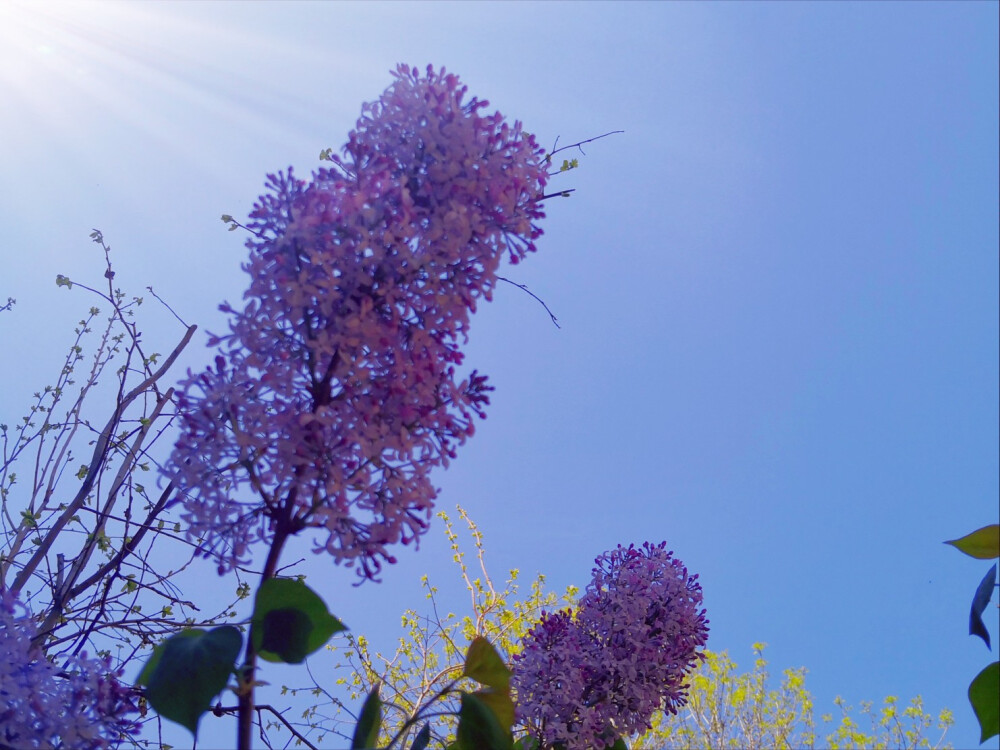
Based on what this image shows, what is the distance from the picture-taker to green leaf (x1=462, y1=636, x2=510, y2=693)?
Result: 1.29m

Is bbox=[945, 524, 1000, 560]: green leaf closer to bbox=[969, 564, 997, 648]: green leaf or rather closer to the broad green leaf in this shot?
bbox=[969, 564, 997, 648]: green leaf

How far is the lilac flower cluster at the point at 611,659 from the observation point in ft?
6.57

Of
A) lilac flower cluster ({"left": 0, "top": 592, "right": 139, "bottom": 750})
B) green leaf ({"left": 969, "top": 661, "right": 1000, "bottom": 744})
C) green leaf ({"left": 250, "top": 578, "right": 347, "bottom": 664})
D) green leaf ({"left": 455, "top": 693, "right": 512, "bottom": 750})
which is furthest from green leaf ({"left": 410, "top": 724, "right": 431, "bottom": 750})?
green leaf ({"left": 969, "top": 661, "right": 1000, "bottom": 744})

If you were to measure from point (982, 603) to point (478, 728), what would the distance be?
0.84 meters

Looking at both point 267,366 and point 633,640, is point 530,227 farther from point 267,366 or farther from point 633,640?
point 633,640

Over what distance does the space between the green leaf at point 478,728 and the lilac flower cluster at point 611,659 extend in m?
0.84

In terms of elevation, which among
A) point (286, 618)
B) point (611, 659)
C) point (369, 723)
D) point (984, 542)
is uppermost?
point (611, 659)

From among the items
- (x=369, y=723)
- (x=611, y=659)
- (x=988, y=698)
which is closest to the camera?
(x=369, y=723)

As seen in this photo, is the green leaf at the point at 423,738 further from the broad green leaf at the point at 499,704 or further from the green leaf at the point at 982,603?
the green leaf at the point at 982,603

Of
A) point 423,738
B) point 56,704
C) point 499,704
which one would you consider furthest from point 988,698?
point 56,704

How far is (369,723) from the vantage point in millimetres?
1108

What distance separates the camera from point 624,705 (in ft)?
6.68

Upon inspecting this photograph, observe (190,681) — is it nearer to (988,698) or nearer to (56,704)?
A: (56,704)

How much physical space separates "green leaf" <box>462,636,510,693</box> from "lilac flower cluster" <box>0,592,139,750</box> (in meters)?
0.53
